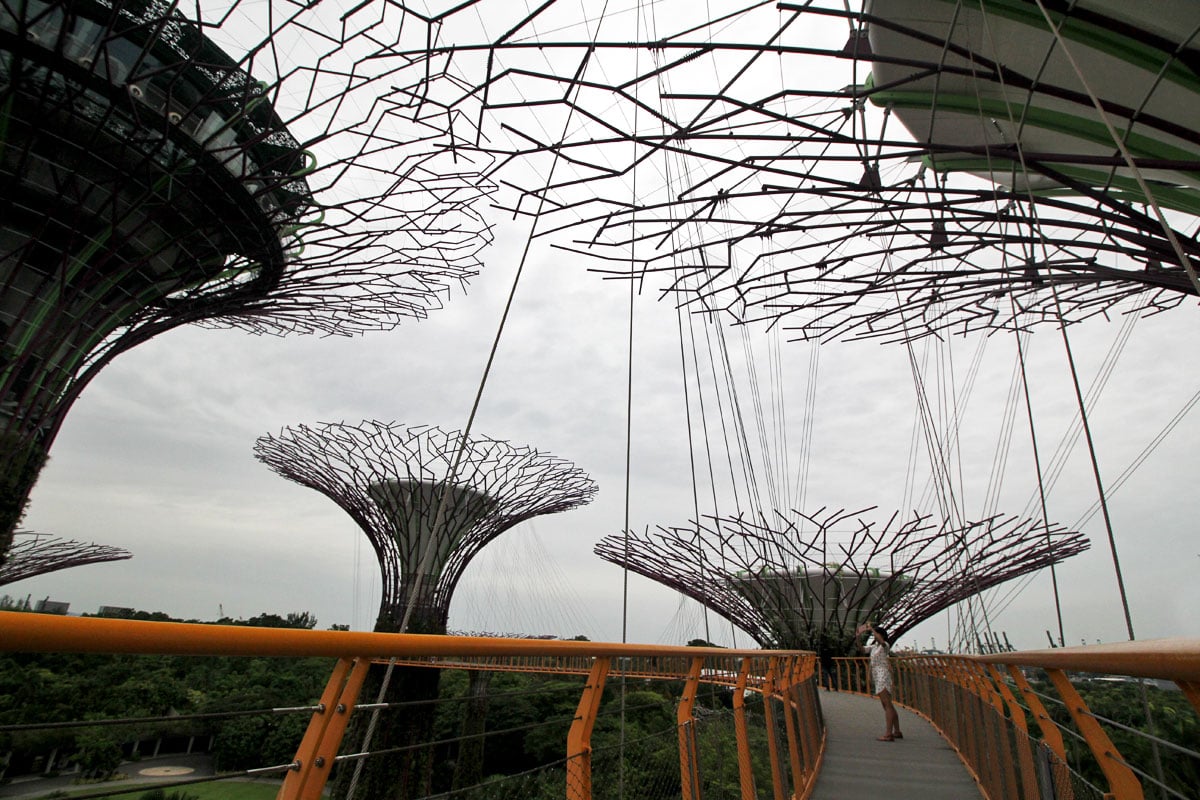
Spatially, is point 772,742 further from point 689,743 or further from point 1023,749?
point 689,743

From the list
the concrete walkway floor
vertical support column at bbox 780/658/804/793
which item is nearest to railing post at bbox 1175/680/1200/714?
vertical support column at bbox 780/658/804/793

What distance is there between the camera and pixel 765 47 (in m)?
4.91

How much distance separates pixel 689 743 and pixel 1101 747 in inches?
49.5

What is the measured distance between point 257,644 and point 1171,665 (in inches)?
48.5

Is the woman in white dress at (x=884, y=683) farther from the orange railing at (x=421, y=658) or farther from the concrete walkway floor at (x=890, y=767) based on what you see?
the orange railing at (x=421, y=658)

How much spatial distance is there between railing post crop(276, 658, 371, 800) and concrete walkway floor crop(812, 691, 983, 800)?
4.72m

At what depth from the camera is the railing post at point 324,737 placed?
3.61 feet

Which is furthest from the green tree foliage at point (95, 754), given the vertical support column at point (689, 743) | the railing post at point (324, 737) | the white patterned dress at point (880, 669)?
the white patterned dress at point (880, 669)

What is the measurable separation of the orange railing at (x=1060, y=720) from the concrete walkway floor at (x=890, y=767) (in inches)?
6.6

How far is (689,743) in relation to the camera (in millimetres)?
2492

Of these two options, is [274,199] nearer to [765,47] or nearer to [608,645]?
[765,47]

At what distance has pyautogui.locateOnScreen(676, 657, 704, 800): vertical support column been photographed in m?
2.47

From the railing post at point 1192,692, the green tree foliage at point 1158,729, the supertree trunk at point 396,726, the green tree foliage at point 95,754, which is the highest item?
the railing post at point 1192,692

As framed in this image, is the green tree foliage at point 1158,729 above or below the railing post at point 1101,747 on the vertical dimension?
below
